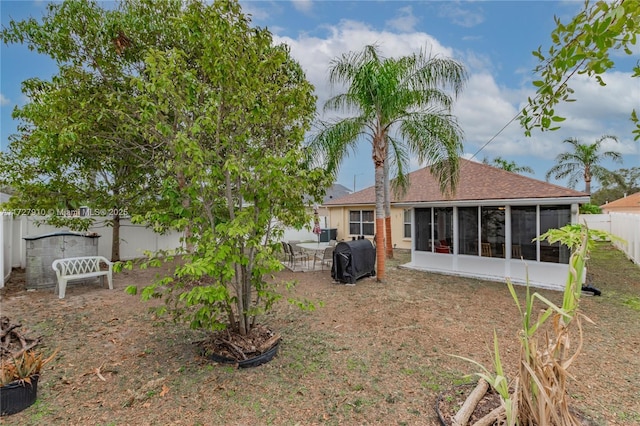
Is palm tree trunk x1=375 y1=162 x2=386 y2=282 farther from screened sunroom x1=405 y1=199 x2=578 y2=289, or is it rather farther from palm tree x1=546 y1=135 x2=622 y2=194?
palm tree x1=546 y1=135 x2=622 y2=194

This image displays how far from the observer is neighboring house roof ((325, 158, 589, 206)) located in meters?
8.92

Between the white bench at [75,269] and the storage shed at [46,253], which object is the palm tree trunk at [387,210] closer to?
the white bench at [75,269]

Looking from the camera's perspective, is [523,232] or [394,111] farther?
[523,232]

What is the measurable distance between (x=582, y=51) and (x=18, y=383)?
16.8ft

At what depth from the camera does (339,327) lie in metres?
5.51

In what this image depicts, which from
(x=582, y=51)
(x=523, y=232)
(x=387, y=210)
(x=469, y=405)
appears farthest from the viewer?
(x=387, y=210)

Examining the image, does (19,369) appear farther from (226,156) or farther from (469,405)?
(469,405)

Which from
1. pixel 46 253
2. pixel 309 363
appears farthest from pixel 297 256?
pixel 309 363

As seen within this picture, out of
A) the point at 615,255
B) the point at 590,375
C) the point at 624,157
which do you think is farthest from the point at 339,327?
the point at 624,157

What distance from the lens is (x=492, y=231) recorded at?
9.67 meters

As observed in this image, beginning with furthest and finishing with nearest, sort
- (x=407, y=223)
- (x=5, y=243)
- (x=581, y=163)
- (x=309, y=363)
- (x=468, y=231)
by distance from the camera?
1. (x=581, y=163)
2. (x=407, y=223)
3. (x=468, y=231)
4. (x=5, y=243)
5. (x=309, y=363)

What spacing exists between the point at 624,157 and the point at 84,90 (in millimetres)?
32099

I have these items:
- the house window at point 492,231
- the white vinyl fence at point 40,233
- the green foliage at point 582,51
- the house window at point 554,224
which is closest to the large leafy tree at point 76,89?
the white vinyl fence at point 40,233

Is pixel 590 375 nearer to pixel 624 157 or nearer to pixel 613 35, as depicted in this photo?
pixel 613 35
